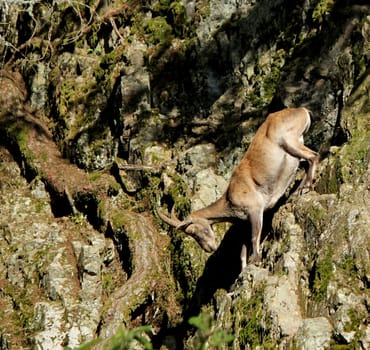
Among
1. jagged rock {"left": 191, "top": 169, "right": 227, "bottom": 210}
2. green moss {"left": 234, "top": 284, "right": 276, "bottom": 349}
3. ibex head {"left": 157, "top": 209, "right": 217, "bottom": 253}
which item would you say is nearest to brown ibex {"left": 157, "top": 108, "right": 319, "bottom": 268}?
ibex head {"left": 157, "top": 209, "right": 217, "bottom": 253}

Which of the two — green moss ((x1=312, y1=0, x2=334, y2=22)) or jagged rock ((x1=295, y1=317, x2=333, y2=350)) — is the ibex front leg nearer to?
jagged rock ((x1=295, y1=317, x2=333, y2=350))

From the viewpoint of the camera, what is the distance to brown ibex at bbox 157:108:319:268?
978cm

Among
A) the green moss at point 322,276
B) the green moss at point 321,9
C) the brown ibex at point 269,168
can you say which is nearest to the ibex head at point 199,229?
the brown ibex at point 269,168

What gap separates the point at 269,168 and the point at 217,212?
Answer: 1.12 m

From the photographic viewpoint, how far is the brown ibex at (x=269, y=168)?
32.1 ft

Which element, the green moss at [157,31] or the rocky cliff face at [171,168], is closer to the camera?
the rocky cliff face at [171,168]

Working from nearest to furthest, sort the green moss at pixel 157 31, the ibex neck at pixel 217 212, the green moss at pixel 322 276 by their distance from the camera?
the green moss at pixel 322 276, the ibex neck at pixel 217 212, the green moss at pixel 157 31

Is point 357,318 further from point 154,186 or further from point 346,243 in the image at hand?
point 154,186

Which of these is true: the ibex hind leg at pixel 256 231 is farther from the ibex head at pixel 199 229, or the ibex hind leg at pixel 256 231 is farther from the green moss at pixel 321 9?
the green moss at pixel 321 9

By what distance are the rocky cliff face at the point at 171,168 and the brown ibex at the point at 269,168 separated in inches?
9.4

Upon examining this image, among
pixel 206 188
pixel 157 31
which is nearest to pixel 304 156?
pixel 206 188

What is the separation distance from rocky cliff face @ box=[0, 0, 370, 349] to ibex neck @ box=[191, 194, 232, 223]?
52 cm

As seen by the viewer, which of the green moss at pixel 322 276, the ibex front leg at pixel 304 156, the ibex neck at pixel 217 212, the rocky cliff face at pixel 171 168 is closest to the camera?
the green moss at pixel 322 276

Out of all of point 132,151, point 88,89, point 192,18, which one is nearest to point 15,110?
point 88,89
